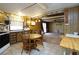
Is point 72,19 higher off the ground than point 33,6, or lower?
lower

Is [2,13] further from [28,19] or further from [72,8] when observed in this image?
[72,8]

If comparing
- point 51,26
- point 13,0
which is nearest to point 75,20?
point 13,0

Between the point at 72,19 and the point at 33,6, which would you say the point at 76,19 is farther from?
the point at 33,6

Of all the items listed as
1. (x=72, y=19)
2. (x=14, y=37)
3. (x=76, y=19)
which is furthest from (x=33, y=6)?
(x=14, y=37)

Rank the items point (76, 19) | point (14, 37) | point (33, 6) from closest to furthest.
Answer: point (76, 19), point (33, 6), point (14, 37)

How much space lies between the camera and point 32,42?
3.36m

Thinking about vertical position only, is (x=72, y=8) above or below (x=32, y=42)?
above

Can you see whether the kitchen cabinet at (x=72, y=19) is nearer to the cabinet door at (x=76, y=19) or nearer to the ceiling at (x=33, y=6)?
the cabinet door at (x=76, y=19)

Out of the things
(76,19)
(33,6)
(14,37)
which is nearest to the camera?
(76,19)

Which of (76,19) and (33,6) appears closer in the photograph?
(76,19)

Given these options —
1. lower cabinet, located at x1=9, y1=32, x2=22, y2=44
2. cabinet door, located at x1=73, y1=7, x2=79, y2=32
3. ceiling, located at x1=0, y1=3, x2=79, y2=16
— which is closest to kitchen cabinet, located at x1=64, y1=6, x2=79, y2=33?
cabinet door, located at x1=73, y1=7, x2=79, y2=32

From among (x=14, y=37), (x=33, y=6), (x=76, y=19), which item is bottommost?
(x=14, y=37)

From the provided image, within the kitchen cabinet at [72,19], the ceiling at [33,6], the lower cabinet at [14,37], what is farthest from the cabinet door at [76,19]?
the lower cabinet at [14,37]

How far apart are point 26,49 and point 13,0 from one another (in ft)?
6.79
